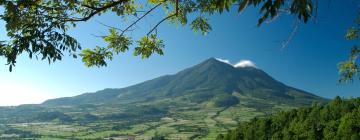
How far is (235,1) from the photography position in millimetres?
12758

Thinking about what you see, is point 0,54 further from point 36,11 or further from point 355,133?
point 355,133

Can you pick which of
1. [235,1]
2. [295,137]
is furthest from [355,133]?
[235,1]

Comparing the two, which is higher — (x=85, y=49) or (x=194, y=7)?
(x=194, y=7)

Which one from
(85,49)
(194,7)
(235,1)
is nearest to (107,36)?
(85,49)

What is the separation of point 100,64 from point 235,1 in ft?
22.9

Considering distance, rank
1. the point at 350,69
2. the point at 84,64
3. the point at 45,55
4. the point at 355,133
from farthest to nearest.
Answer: the point at 355,133 → the point at 350,69 → the point at 84,64 → the point at 45,55

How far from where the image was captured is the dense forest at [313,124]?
5547 cm

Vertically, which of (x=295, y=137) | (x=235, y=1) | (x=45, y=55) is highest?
(x=235, y=1)

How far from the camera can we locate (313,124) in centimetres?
6425

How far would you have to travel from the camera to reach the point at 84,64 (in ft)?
56.5

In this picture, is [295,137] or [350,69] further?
[295,137]

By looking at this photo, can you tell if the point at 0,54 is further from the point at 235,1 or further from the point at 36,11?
the point at 235,1

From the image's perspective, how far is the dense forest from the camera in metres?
55.5

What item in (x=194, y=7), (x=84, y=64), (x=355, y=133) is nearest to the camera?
(x=84, y=64)
